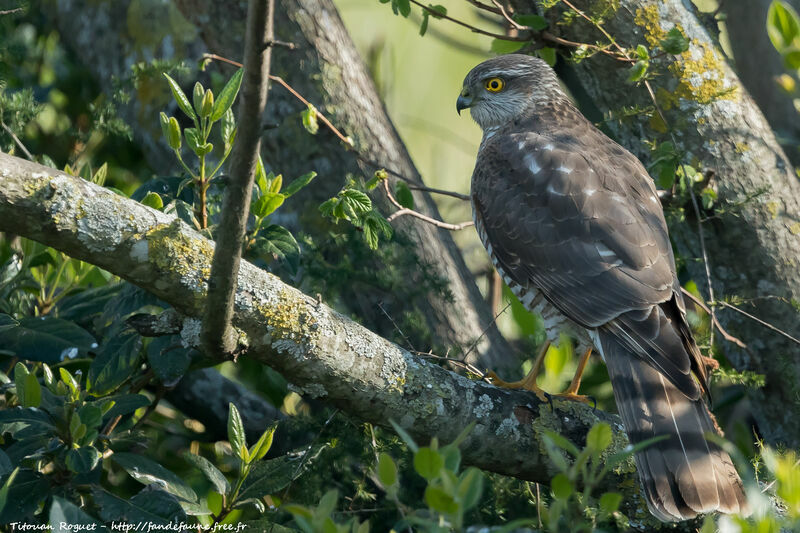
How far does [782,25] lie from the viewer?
10.6ft

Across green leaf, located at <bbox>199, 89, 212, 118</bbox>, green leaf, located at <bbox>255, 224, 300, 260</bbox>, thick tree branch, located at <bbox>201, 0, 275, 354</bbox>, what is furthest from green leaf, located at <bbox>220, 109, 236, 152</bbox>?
thick tree branch, located at <bbox>201, 0, 275, 354</bbox>

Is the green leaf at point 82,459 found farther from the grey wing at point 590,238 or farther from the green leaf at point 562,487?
the grey wing at point 590,238

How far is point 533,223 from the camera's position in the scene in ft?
12.2

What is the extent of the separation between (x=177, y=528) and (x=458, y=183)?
4846 mm

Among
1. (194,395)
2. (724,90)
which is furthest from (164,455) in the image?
(724,90)

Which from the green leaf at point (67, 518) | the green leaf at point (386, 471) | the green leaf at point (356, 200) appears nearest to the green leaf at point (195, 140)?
the green leaf at point (356, 200)

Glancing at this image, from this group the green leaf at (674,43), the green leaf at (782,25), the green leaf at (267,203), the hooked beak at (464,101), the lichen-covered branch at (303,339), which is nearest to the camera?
the lichen-covered branch at (303,339)

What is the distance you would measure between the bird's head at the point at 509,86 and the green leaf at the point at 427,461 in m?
3.32

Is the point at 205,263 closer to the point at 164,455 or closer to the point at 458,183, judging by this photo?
the point at 164,455

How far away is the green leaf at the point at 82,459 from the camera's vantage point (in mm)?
2346

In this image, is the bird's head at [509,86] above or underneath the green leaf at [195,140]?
underneath

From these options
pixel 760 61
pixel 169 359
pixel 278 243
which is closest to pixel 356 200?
pixel 278 243

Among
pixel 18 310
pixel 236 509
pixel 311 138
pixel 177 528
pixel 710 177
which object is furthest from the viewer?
pixel 311 138

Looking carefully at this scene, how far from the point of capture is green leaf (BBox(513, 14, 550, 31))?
380 centimetres
